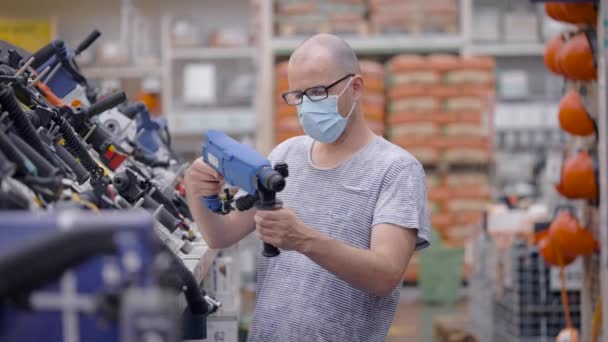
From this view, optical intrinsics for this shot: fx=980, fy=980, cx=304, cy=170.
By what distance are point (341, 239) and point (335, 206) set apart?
0.30 ft

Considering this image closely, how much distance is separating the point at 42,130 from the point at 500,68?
9.02 metres

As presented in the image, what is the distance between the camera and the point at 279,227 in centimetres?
227

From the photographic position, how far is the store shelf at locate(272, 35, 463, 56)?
9219mm

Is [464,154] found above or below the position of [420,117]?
below

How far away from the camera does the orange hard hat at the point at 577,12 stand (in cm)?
421

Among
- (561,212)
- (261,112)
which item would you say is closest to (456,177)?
(261,112)

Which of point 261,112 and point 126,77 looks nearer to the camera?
point 261,112

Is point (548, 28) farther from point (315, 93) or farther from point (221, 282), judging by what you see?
point (315, 93)

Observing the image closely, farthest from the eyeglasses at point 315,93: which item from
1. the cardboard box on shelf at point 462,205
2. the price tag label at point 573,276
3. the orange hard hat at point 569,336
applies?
the cardboard box on shelf at point 462,205

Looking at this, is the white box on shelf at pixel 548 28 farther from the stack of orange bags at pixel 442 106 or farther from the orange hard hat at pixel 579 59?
the orange hard hat at pixel 579 59

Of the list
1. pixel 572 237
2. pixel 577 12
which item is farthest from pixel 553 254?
pixel 577 12

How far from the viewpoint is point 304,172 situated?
2.77 m

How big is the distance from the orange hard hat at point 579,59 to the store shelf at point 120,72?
22.2 feet

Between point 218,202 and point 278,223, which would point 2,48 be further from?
point 278,223
